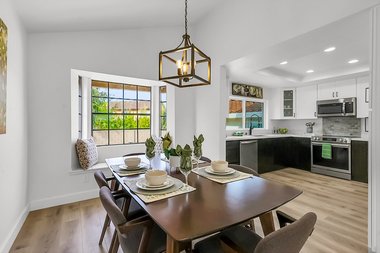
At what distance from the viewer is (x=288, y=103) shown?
205 inches

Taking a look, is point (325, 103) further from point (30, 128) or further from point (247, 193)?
point (30, 128)

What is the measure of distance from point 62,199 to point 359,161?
5.22m

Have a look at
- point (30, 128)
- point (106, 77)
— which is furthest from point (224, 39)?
point (30, 128)

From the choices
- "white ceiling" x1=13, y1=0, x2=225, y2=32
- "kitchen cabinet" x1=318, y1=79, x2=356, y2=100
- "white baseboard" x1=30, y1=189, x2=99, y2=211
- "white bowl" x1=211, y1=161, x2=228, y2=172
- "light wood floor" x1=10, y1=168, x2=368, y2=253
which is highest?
"white ceiling" x1=13, y1=0, x2=225, y2=32

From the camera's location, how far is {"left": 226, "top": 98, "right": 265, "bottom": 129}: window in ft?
16.0

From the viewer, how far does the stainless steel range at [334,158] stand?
388 cm

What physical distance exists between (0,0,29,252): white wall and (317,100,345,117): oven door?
217 inches

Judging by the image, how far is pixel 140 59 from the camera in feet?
11.1

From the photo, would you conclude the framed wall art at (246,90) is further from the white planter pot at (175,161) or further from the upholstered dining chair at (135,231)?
the upholstered dining chair at (135,231)

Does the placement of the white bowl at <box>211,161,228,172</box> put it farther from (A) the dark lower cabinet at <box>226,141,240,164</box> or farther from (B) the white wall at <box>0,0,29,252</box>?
(A) the dark lower cabinet at <box>226,141,240,164</box>

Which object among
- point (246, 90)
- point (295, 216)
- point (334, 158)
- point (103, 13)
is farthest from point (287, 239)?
point (246, 90)

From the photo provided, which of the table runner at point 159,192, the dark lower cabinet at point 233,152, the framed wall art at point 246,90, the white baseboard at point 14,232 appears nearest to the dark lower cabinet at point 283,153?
the dark lower cabinet at point 233,152

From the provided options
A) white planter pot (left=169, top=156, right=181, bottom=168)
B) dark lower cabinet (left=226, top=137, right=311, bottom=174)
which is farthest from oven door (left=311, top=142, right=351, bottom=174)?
white planter pot (left=169, top=156, right=181, bottom=168)

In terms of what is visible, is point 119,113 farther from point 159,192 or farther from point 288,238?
point 288,238
